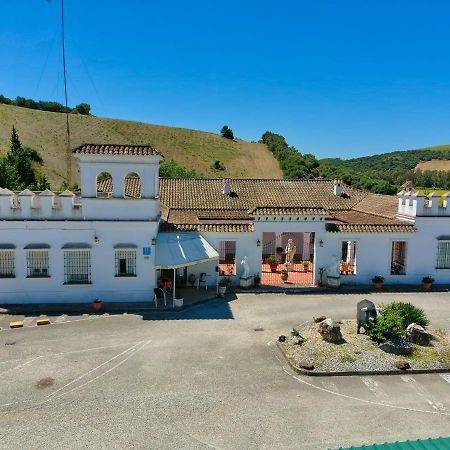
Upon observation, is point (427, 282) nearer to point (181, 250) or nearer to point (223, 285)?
point (223, 285)

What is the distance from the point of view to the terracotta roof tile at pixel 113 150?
835 inches

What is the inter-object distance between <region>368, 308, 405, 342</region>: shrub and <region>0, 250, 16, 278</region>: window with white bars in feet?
58.4

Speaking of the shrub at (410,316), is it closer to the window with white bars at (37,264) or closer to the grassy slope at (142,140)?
the window with white bars at (37,264)

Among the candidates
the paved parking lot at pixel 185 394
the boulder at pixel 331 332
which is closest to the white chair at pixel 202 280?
the paved parking lot at pixel 185 394

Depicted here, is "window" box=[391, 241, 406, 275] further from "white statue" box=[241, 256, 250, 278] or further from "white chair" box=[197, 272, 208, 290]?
"white chair" box=[197, 272, 208, 290]

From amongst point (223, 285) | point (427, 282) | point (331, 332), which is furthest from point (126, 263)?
point (427, 282)

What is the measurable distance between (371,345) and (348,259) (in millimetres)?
15899

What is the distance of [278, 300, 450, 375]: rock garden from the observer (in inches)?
599

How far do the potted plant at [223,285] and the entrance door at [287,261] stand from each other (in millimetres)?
2827

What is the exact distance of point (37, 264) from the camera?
73.1ft

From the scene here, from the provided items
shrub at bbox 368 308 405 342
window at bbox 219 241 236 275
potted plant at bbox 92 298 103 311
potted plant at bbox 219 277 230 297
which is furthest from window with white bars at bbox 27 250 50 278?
shrub at bbox 368 308 405 342

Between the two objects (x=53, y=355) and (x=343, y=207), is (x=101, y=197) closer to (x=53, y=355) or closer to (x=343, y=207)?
(x=53, y=355)

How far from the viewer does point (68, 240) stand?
872 inches

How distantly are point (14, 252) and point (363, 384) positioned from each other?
17792 mm
